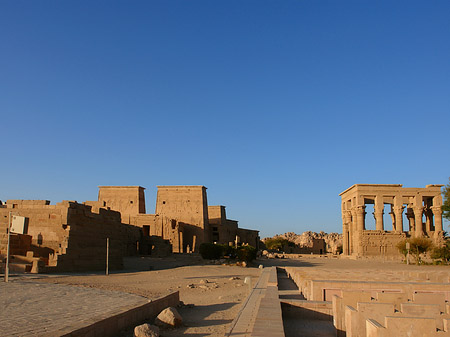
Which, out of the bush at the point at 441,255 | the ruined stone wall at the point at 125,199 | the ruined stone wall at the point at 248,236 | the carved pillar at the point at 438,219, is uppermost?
the ruined stone wall at the point at 125,199

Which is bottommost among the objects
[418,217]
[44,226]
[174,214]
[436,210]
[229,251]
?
[229,251]

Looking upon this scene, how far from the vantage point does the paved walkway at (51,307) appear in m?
5.38

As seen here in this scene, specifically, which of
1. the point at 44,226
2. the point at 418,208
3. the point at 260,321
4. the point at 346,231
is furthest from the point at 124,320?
the point at 346,231

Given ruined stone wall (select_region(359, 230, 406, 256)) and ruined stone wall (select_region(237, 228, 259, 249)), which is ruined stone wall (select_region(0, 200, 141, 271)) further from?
ruined stone wall (select_region(237, 228, 259, 249))

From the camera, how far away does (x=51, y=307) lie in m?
7.18

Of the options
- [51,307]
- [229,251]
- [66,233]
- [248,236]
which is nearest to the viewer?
[51,307]

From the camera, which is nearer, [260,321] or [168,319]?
[260,321]

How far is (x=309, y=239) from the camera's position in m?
88.9

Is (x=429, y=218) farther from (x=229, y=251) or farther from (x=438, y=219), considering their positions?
(x=229, y=251)

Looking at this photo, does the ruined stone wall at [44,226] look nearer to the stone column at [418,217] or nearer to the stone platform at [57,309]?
the stone platform at [57,309]

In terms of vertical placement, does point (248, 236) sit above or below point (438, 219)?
below

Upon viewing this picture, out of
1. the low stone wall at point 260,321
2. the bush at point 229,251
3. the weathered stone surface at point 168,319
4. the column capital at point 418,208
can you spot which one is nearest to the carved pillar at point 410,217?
the column capital at point 418,208

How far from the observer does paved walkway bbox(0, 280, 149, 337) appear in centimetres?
538

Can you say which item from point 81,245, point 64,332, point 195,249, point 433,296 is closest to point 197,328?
point 64,332
